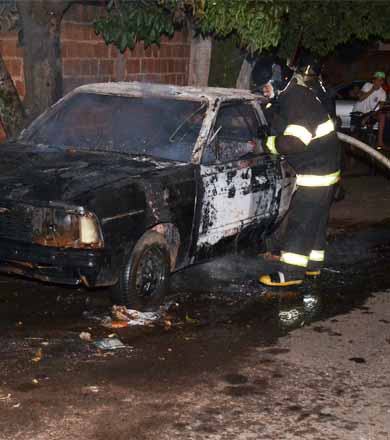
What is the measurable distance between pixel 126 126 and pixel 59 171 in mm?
1016

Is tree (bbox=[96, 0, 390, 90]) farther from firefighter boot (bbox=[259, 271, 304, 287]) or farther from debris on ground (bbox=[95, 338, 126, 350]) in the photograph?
debris on ground (bbox=[95, 338, 126, 350])

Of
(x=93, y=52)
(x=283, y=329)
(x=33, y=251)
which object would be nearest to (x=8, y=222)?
(x=33, y=251)

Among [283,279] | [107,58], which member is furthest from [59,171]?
[107,58]

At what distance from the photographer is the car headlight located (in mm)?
6133

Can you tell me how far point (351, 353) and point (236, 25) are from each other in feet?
15.2

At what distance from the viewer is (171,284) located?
7.76 m

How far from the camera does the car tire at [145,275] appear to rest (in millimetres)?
Answer: 6496

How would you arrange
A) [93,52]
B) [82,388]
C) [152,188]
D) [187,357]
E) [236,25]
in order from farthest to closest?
[93,52], [236,25], [152,188], [187,357], [82,388]

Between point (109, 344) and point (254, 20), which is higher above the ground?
point (254, 20)

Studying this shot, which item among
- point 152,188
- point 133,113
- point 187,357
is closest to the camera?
point 187,357

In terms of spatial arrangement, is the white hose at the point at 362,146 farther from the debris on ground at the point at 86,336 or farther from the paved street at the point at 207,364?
the debris on ground at the point at 86,336

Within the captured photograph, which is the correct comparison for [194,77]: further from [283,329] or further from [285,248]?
[283,329]

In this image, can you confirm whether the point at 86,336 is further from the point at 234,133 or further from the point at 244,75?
the point at 244,75

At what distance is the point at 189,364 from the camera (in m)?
5.77
